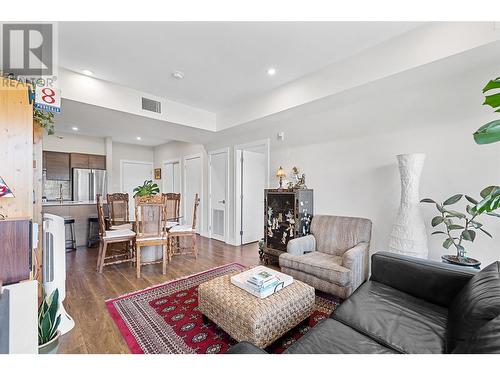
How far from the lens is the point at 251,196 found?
4.79 metres

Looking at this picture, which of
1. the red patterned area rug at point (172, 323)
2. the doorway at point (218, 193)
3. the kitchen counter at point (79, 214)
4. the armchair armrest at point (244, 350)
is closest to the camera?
the armchair armrest at point (244, 350)

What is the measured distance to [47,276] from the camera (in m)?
1.81

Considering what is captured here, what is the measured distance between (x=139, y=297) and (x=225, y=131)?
306 centimetres

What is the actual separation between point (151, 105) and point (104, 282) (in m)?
2.59

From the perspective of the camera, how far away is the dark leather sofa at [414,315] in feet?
3.20

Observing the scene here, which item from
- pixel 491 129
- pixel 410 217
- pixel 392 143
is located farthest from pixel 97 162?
pixel 491 129

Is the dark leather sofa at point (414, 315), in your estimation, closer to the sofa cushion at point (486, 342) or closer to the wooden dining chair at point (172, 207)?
the sofa cushion at point (486, 342)

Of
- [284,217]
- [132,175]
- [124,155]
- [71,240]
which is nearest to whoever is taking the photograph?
[284,217]

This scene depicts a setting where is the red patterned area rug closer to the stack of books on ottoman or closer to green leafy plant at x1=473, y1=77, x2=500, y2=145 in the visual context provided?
the stack of books on ottoman

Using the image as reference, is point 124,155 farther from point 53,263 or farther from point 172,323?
point 172,323

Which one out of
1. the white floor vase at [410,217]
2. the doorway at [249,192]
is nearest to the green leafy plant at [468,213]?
the white floor vase at [410,217]

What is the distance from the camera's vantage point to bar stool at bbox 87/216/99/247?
14.5 ft

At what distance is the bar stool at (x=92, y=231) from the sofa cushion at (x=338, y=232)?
14.4 ft
